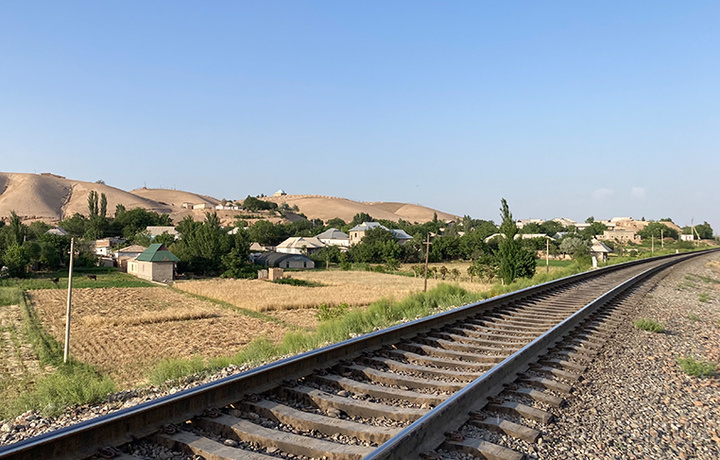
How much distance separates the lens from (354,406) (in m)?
4.36

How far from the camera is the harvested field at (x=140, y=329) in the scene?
19.1 m

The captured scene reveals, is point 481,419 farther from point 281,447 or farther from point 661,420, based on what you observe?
point 661,420

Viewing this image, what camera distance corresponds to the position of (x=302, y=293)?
45.1 meters

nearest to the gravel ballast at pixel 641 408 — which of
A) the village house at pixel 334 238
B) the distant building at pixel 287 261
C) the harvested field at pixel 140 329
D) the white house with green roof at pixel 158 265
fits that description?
the harvested field at pixel 140 329

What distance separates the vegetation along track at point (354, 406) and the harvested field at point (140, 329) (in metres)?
8.66

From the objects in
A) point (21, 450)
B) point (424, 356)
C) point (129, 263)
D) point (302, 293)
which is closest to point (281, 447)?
point (21, 450)

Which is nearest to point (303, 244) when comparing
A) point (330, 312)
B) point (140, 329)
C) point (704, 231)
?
point (140, 329)

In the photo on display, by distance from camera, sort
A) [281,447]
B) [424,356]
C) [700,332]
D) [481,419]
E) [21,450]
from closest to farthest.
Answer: [21,450] < [281,447] < [481,419] < [424,356] < [700,332]

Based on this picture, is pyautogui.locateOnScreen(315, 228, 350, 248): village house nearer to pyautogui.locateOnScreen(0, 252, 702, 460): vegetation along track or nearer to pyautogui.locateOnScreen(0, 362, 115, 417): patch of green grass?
pyautogui.locateOnScreen(0, 252, 702, 460): vegetation along track

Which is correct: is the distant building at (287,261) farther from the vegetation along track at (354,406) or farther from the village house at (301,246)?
the vegetation along track at (354,406)

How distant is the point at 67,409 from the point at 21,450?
2358mm

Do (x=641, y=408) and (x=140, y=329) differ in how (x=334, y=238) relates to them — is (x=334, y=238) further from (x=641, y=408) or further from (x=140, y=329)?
(x=641, y=408)

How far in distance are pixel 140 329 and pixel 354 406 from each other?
25690 mm

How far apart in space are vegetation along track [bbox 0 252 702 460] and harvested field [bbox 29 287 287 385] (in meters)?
8.66
